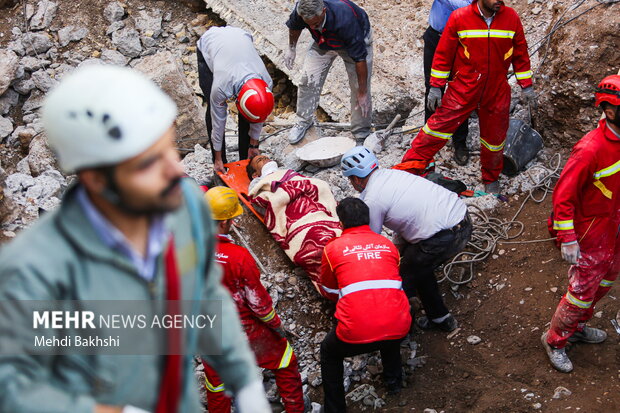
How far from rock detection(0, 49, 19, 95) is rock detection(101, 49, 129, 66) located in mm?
1134

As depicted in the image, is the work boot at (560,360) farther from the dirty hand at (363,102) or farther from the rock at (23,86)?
the rock at (23,86)

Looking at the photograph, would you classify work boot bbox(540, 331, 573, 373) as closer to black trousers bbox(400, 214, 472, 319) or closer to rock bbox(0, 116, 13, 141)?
black trousers bbox(400, 214, 472, 319)

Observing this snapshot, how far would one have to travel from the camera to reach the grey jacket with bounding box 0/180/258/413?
1.23 metres

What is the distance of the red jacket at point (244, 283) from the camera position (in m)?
3.48

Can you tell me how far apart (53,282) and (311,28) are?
4.72 metres

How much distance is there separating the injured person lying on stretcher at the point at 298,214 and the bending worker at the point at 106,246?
10.6ft

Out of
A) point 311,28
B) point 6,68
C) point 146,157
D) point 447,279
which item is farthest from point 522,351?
point 6,68

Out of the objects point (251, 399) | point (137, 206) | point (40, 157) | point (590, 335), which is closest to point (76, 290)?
point (137, 206)

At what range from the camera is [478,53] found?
492cm

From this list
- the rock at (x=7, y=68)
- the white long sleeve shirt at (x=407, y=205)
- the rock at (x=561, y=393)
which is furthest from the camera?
the rock at (x=7, y=68)

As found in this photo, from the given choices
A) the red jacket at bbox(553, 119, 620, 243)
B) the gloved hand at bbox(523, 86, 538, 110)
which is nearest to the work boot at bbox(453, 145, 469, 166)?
the gloved hand at bbox(523, 86, 538, 110)

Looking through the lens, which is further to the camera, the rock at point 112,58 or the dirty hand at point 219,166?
the rock at point 112,58

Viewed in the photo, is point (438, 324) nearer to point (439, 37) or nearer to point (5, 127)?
point (439, 37)

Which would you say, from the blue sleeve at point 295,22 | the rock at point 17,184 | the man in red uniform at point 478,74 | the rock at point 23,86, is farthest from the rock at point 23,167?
the man in red uniform at point 478,74
